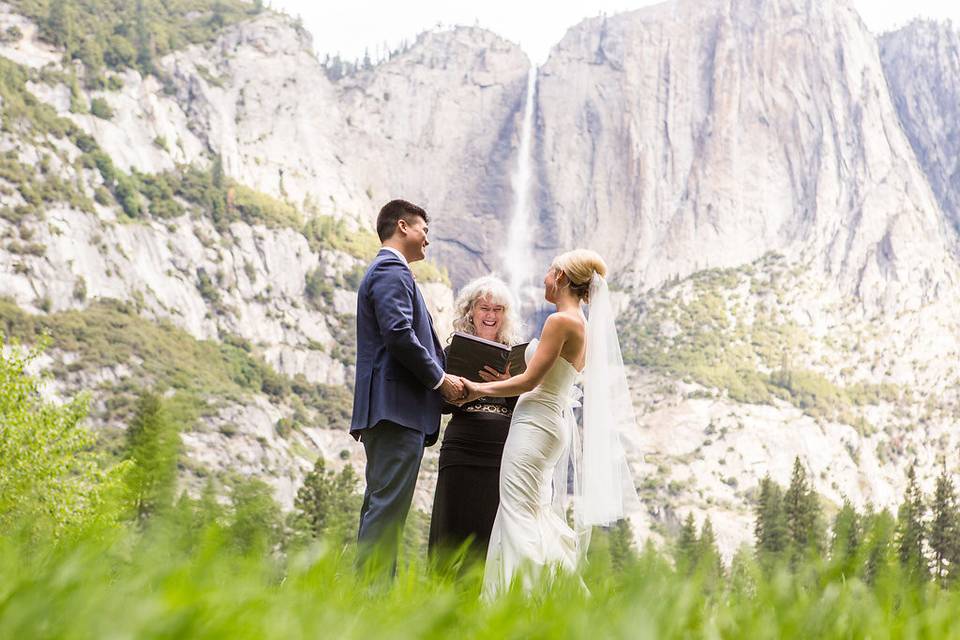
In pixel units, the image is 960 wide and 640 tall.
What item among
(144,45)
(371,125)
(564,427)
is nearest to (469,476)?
(564,427)

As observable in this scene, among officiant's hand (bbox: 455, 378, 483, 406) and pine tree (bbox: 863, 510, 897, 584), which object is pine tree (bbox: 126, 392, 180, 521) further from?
officiant's hand (bbox: 455, 378, 483, 406)

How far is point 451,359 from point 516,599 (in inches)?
215

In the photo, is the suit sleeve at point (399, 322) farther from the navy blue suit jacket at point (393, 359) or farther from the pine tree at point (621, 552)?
the pine tree at point (621, 552)

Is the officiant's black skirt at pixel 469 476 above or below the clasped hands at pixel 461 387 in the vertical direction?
below

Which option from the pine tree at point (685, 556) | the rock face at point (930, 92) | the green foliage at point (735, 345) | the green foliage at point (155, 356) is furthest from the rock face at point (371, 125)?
the pine tree at point (685, 556)

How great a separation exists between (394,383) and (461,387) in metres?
0.51

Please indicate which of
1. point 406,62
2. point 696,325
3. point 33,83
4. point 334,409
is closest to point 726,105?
point 696,325

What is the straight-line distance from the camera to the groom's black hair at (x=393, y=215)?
733cm

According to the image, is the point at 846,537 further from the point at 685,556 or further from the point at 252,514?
the point at 252,514

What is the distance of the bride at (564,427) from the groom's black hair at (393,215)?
1.15m

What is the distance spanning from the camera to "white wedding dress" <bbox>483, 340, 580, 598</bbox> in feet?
22.1

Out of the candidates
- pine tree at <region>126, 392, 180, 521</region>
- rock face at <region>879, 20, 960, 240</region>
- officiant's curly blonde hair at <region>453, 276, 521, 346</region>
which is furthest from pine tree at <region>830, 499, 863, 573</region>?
rock face at <region>879, 20, 960, 240</region>

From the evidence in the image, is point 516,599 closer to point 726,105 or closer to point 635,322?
point 635,322

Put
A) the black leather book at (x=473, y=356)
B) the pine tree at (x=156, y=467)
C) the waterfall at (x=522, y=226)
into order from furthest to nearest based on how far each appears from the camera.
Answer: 1. the waterfall at (x=522, y=226)
2. the black leather book at (x=473, y=356)
3. the pine tree at (x=156, y=467)
